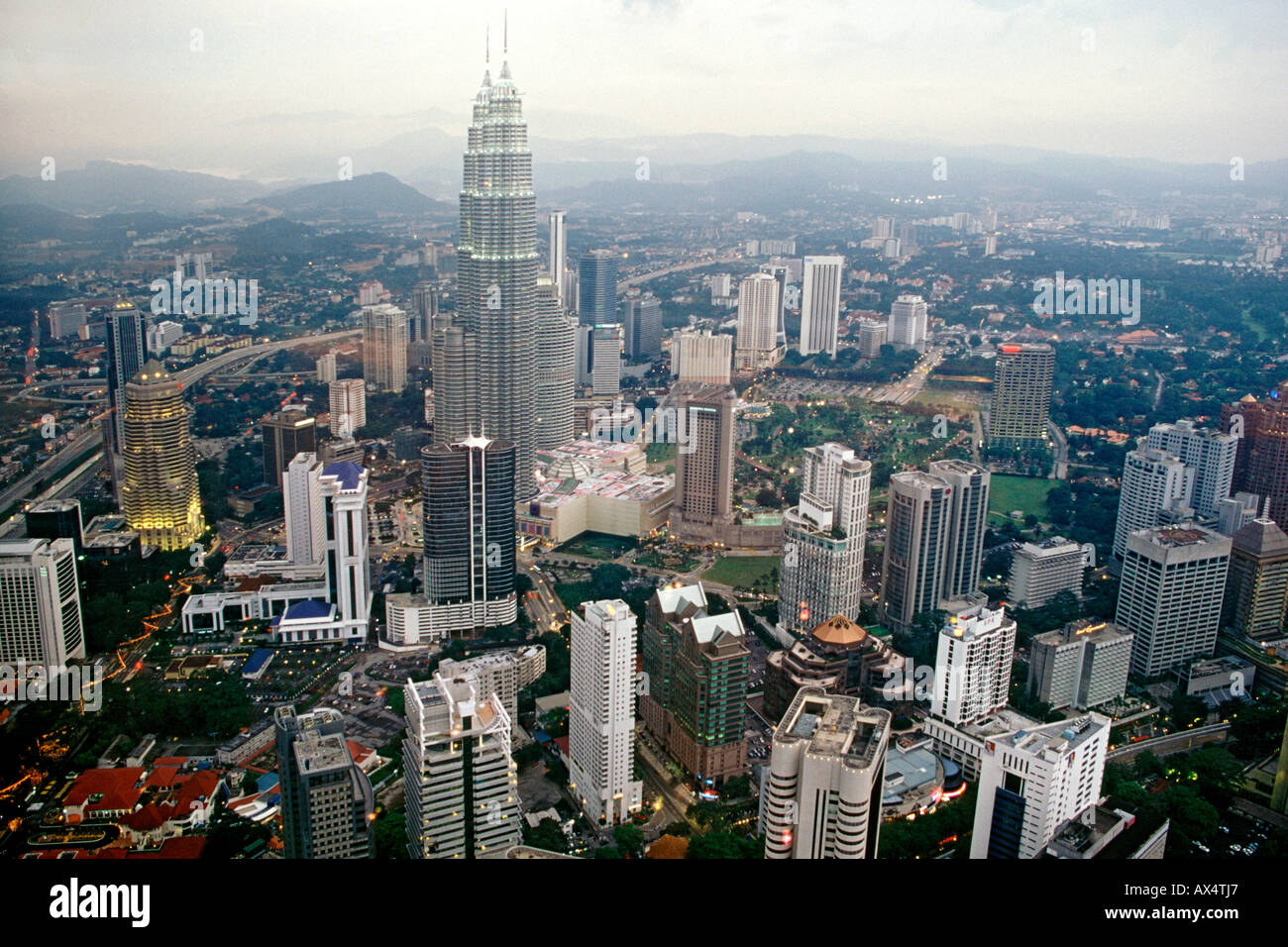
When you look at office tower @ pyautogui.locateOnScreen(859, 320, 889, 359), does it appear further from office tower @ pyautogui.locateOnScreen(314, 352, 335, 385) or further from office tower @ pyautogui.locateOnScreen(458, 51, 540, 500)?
office tower @ pyautogui.locateOnScreen(314, 352, 335, 385)

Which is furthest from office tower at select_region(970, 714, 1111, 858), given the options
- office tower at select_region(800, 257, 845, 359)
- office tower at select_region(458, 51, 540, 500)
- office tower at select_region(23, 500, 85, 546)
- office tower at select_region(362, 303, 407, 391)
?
office tower at select_region(800, 257, 845, 359)

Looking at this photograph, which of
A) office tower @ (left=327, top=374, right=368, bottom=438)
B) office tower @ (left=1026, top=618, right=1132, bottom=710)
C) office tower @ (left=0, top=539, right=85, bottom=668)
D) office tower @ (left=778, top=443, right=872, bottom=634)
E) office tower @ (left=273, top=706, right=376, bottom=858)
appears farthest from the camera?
office tower @ (left=327, top=374, right=368, bottom=438)

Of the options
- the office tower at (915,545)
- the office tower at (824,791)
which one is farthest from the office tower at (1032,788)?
the office tower at (915,545)

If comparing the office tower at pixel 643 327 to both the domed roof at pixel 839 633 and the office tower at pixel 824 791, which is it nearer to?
the domed roof at pixel 839 633

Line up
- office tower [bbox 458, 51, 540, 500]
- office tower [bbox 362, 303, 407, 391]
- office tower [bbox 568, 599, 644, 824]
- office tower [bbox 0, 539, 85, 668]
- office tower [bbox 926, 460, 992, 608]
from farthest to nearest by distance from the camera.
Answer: office tower [bbox 362, 303, 407, 391], office tower [bbox 458, 51, 540, 500], office tower [bbox 926, 460, 992, 608], office tower [bbox 0, 539, 85, 668], office tower [bbox 568, 599, 644, 824]

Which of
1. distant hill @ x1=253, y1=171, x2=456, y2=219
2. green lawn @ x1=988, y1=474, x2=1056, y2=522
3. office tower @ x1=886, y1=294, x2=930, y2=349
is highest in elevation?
distant hill @ x1=253, y1=171, x2=456, y2=219

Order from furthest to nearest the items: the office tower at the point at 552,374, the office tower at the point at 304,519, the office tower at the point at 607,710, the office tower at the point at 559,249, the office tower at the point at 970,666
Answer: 1. the office tower at the point at 559,249
2. the office tower at the point at 552,374
3. the office tower at the point at 304,519
4. the office tower at the point at 970,666
5. the office tower at the point at 607,710

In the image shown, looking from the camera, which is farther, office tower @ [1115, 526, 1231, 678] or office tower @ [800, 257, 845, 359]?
office tower @ [800, 257, 845, 359]
